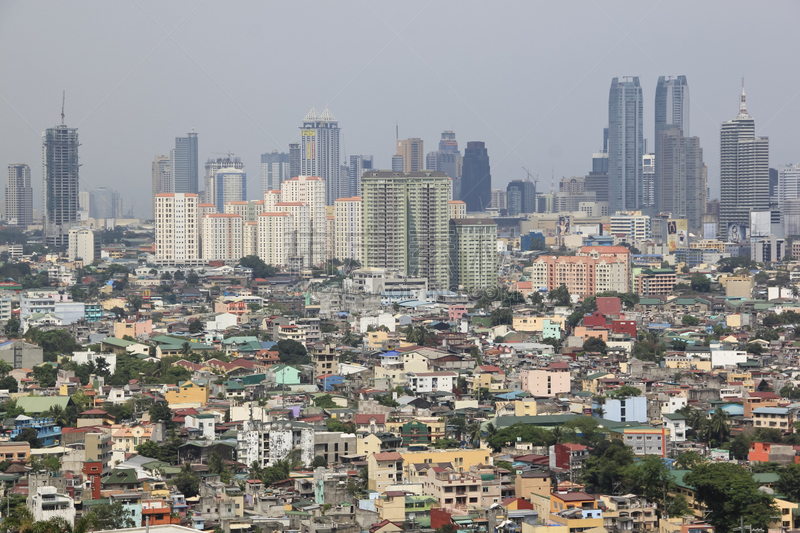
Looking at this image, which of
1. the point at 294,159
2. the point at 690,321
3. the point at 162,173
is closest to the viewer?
the point at 690,321

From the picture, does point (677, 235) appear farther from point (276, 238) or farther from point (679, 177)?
point (276, 238)

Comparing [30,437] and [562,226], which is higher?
[562,226]

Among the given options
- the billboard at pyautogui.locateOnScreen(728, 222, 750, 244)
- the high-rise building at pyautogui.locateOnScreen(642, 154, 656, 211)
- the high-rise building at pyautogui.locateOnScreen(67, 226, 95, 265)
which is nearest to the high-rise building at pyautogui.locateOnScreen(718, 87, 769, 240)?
the billboard at pyautogui.locateOnScreen(728, 222, 750, 244)

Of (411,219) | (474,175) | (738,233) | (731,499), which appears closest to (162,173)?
(474,175)

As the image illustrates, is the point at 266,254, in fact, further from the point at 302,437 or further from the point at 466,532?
the point at 466,532

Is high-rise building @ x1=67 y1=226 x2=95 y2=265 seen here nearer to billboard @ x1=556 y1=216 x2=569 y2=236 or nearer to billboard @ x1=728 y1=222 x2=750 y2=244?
billboard @ x1=556 y1=216 x2=569 y2=236

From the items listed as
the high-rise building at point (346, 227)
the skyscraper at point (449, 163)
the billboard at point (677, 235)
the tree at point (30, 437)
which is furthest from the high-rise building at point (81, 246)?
the tree at point (30, 437)

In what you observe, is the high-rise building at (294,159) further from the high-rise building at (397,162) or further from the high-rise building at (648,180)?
the high-rise building at (648,180)
